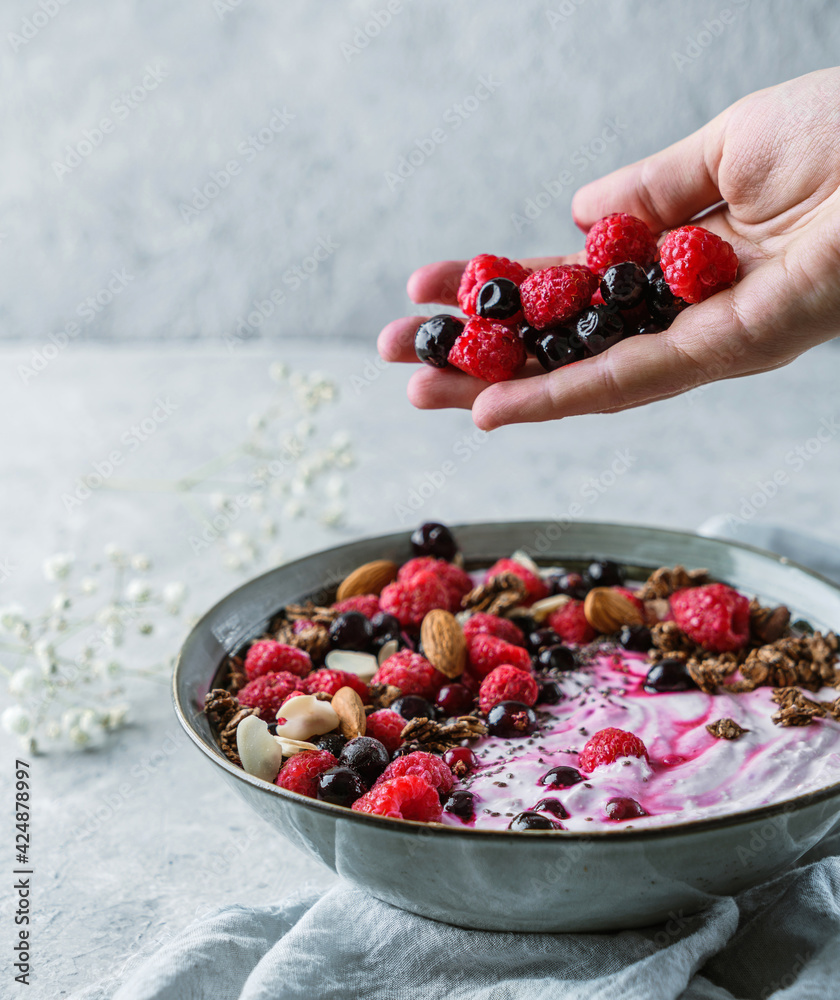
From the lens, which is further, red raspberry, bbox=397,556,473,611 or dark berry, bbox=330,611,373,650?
red raspberry, bbox=397,556,473,611

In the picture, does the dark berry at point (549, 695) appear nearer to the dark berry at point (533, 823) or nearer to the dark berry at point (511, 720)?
the dark berry at point (511, 720)

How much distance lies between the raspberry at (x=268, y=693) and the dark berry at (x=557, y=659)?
387 mm

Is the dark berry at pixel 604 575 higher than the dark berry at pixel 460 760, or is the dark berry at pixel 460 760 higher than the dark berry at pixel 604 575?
the dark berry at pixel 604 575

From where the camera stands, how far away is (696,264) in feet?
4.26

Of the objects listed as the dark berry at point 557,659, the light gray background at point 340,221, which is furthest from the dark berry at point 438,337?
the light gray background at point 340,221

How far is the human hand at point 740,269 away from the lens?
125cm

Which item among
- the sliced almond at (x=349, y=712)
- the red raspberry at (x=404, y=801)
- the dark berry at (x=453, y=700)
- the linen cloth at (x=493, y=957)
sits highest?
the sliced almond at (x=349, y=712)

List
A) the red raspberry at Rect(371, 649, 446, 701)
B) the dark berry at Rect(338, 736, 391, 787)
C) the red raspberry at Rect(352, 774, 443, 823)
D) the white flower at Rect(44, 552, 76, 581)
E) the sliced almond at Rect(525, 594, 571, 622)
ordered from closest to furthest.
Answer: the red raspberry at Rect(352, 774, 443, 823) < the dark berry at Rect(338, 736, 391, 787) < the red raspberry at Rect(371, 649, 446, 701) < the sliced almond at Rect(525, 594, 571, 622) < the white flower at Rect(44, 552, 76, 581)

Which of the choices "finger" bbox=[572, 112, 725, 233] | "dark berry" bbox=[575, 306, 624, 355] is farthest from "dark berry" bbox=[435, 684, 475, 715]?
"finger" bbox=[572, 112, 725, 233]

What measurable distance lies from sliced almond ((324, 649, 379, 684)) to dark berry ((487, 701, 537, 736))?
0.23 meters

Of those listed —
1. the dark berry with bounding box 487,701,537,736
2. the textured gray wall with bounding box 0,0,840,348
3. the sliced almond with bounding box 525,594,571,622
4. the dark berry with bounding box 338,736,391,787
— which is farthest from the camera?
the textured gray wall with bounding box 0,0,840,348

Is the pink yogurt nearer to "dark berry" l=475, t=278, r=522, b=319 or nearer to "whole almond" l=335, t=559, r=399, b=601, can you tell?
"whole almond" l=335, t=559, r=399, b=601

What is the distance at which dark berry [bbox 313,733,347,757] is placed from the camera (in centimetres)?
121

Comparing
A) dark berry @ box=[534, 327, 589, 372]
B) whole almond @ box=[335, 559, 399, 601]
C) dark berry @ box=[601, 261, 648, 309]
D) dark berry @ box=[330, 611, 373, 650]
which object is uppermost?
dark berry @ box=[601, 261, 648, 309]
